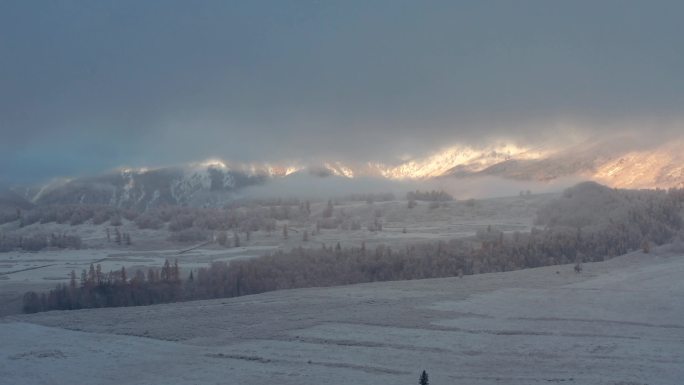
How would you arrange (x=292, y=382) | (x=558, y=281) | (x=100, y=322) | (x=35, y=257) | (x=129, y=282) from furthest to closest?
(x=35, y=257) < (x=129, y=282) < (x=558, y=281) < (x=100, y=322) < (x=292, y=382)

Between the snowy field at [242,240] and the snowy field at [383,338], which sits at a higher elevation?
the snowy field at [242,240]

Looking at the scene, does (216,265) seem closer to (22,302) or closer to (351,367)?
(22,302)

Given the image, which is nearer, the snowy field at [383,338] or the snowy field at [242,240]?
the snowy field at [383,338]

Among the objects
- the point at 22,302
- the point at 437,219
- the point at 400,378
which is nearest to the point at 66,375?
the point at 400,378

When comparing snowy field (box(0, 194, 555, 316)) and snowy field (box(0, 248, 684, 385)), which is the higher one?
snowy field (box(0, 194, 555, 316))

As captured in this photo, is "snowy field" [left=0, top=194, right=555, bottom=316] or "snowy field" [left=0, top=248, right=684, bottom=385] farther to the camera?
"snowy field" [left=0, top=194, right=555, bottom=316]
